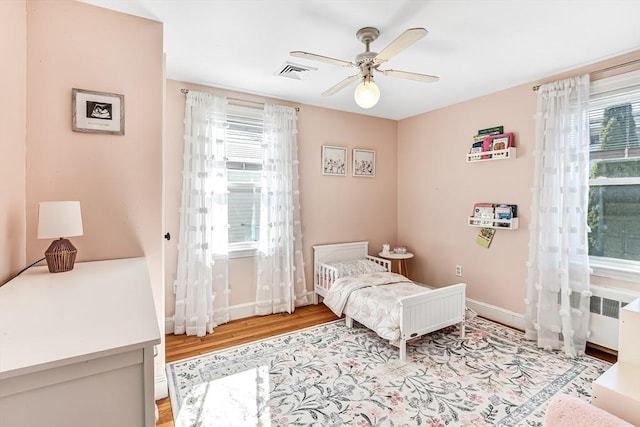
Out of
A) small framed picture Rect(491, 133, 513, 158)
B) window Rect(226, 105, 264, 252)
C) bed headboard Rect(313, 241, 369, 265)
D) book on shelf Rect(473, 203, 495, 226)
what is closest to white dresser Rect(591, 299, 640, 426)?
book on shelf Rect(473, 203, 495, 226)

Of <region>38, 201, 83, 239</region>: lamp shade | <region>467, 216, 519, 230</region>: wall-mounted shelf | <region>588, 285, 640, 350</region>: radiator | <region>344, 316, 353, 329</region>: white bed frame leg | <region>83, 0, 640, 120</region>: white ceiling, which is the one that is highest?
<region>83, 0, 640, 120</region>: white ceiling

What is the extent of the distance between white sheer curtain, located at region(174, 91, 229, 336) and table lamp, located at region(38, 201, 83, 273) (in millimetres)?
1429

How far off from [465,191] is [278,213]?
2.25 meters

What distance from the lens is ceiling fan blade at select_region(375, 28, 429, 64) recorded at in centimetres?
157

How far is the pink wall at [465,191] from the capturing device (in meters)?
3.05

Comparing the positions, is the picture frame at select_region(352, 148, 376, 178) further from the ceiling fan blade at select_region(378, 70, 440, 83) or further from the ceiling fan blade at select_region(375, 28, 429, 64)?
the ceiling fan blade at select_region(375, 28, 429, 64)

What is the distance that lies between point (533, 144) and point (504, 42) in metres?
1.18

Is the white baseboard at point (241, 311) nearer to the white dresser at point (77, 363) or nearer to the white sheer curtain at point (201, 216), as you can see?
the white sheer curtain at point (201, 216)

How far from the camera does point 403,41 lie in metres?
1.69

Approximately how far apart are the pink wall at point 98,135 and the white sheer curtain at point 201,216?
3.01 feet

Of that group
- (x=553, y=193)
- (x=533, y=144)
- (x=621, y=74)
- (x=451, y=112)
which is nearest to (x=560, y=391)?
(x=553, y=193)

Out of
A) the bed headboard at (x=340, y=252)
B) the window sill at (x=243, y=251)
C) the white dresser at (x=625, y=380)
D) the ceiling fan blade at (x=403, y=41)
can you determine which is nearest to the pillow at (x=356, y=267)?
the bed headboard at (x=340, y=252)

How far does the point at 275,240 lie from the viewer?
Answer: 347cm

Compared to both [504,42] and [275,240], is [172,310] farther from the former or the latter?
[504,42]
